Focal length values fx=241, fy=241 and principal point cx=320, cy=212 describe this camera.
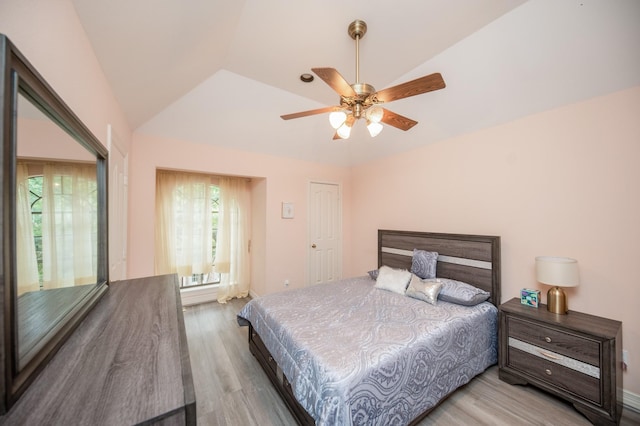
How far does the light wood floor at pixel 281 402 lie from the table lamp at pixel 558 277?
0.74m

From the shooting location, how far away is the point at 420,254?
3.03 meters

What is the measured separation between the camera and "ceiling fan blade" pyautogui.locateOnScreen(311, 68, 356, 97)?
4.73 feet

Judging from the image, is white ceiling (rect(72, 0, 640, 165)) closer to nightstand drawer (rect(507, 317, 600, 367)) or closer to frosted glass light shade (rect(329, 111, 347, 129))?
frosted glass light shade (rect(329, 111, 347, 129))

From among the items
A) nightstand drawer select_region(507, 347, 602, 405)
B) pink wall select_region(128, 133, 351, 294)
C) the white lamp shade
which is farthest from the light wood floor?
pink wall select_region(128, 133, 351, 294)

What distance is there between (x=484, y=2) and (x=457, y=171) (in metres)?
1.72

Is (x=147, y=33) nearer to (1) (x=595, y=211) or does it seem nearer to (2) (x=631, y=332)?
(1) (x=595, y=211)

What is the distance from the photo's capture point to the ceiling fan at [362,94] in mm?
1510

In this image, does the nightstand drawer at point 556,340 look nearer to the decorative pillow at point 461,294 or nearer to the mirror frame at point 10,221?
the decorative pillow at point 461,294

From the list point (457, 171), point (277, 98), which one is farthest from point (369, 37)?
point (457, 171)

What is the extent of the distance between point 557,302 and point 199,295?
4.53 m

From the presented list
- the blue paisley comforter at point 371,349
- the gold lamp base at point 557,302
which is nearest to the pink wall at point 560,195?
the gold lamp base at point 557,302

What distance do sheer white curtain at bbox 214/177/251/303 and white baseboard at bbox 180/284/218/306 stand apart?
5.0 inches

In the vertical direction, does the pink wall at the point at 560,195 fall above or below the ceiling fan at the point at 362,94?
below

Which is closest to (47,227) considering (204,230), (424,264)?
(424,264)
